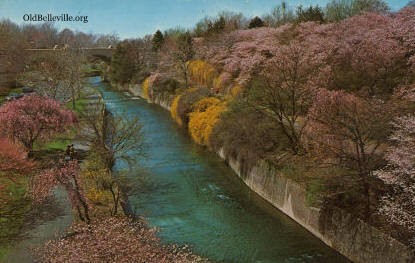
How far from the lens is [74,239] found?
14.8 metres

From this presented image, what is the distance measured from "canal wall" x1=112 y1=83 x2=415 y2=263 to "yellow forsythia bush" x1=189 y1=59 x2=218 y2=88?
85.3ft

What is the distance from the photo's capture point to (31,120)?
2861 cm

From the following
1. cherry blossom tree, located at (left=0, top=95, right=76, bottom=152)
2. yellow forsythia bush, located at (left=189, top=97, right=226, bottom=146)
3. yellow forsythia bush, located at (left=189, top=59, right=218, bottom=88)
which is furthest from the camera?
yellow forsythia bush, located at (left=189, top=59, right=218, bottom=88)

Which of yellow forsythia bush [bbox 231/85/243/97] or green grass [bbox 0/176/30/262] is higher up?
yellow forsythia bush [bbox 231/85/243/97]

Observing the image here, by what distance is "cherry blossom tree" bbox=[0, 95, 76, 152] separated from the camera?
92.4 ft

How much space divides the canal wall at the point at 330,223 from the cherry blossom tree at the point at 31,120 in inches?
638

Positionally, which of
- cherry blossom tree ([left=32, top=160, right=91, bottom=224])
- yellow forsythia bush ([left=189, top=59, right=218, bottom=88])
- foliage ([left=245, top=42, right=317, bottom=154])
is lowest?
cherry blossom tree ([left=32, top=160, right=91, bottom=224])

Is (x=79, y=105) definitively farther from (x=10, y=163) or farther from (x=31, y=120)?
→ (x=10, y=163)

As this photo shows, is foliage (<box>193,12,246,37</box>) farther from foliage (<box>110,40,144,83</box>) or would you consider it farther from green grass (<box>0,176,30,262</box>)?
A: green grass (<box>0,176,30,262</box>)

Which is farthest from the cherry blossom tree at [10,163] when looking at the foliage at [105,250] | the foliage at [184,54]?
the foliage at [184,54]

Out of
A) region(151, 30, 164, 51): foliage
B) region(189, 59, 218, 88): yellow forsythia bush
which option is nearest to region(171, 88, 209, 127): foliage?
region(189, 59, 218, 88): yellow forsythia bush

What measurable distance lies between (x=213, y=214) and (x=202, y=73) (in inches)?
1311

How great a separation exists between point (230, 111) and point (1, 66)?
33.6m

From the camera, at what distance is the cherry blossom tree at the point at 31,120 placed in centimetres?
2816
